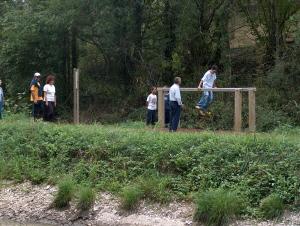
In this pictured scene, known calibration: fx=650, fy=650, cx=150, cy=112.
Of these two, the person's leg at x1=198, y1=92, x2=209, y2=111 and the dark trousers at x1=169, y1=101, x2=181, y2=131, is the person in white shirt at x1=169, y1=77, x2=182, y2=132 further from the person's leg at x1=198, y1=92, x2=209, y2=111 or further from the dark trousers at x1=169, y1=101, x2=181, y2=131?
the person's leg at x1=198, y1=92, x2=209, y2=111

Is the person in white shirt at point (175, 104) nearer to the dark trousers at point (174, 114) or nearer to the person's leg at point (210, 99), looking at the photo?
the dark trousers at point (174, 114)

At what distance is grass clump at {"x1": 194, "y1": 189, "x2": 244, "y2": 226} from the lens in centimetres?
1173

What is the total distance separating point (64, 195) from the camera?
13.8 metres

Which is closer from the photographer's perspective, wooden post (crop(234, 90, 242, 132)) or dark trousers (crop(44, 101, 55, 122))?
wooden post (crop(234, 90, 242, 132))

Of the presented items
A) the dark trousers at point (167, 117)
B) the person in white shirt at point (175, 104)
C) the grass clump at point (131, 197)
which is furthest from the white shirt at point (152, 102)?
the grass clump at point (131, 197)

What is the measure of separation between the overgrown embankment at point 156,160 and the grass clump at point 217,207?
1.06ft

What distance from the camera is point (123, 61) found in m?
30.5

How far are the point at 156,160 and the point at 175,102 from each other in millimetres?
3903

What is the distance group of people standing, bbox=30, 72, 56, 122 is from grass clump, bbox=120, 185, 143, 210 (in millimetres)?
7899

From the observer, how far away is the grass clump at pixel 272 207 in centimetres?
1167

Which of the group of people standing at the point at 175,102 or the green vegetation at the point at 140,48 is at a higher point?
the green vegetation at the point at 140,48

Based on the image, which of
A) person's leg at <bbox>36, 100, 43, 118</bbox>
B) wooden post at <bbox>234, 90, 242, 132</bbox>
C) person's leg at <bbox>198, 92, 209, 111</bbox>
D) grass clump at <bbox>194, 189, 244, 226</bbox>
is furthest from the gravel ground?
person's leg at <bbox>36, 100, 43, 118</bbox>

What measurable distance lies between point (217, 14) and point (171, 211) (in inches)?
644

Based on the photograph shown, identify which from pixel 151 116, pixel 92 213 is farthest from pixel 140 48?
pixel 92 213
